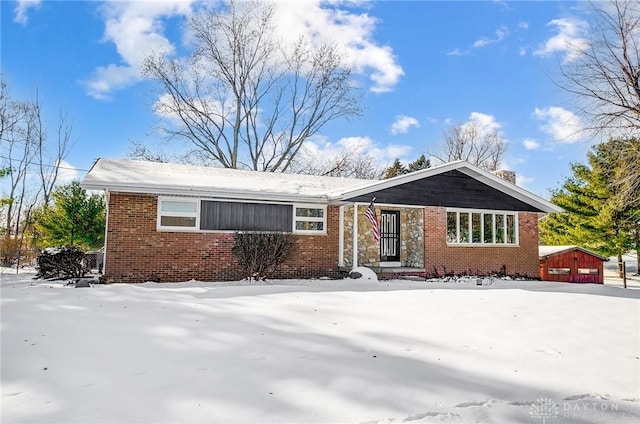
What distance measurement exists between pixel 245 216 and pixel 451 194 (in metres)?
7.26

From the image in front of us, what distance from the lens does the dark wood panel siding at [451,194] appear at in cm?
1303

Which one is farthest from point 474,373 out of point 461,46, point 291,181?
point 461,46

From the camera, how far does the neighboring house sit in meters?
10.5

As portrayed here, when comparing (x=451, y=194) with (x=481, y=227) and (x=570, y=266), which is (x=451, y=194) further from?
(x=570, y=266)

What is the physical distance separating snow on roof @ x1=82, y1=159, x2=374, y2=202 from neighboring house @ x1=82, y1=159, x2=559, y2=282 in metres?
0.04

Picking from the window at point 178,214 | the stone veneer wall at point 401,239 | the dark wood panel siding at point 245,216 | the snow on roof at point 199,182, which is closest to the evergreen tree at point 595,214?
the stone veneer wall at point 401,239

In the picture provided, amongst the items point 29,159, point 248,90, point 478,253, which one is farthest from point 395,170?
point 29,159

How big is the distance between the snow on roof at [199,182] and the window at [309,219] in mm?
512

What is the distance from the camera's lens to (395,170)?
3189cm

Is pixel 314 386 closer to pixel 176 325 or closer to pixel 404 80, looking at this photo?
pixel 176 325

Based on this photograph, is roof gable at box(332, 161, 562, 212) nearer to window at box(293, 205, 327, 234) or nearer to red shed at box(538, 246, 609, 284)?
window at box(293, 205, 327, 234)

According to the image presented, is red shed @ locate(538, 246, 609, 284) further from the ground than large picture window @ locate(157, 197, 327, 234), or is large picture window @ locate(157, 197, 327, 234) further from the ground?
large picture window @ locate(157, 197, 327, 234)

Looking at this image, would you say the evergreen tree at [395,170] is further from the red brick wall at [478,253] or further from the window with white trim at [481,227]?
the red brick wall at [478,253]

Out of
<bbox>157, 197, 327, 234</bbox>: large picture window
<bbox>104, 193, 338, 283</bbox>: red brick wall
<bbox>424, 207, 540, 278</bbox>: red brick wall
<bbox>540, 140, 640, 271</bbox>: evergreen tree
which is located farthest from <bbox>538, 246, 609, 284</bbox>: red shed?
<bbox>104, 193, 338, 283</bbox>: red brick wall
